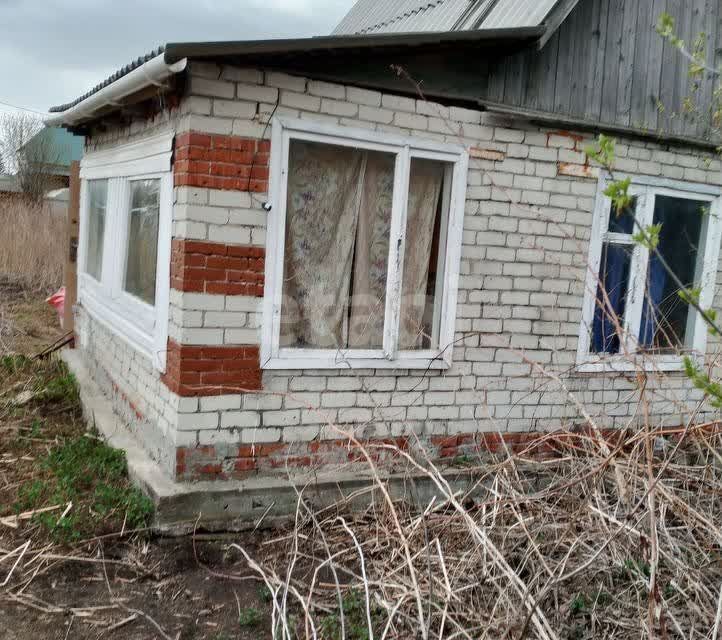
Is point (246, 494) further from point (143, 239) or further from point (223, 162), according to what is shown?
point (143, 239)

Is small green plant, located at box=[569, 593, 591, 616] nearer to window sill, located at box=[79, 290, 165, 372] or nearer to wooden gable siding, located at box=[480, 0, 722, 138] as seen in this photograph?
window sill, located at box=[79, 290, 165, 372]

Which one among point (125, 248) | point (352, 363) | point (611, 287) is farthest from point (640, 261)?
point (125, 248)

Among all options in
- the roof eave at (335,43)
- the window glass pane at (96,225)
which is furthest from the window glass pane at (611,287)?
the window glass pane at (96,225)

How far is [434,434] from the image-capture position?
548 cm

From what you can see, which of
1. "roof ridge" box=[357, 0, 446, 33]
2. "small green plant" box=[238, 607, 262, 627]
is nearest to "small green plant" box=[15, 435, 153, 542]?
"small green plant" box=[238, 607, 262, 627]

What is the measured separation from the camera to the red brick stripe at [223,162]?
15.1ft

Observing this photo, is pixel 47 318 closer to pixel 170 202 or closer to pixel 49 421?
pixel 49 421

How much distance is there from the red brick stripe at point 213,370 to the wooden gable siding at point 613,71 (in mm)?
2523

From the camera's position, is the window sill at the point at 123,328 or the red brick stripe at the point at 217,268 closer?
the red brick stripe at the point at 217,268

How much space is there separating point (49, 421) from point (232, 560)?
3.00 metres

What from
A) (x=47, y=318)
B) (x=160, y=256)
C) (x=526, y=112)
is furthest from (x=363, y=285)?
Result: (x=47, y=318)

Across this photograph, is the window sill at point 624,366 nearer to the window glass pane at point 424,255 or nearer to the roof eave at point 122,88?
the window glass pane at point 424,255

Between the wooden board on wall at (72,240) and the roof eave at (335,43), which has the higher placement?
the roof eave at (335,43)

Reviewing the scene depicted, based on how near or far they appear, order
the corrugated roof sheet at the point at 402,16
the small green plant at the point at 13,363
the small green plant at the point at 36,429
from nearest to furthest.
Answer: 1. the small green plant at the point at 36,429
2. the corrugated roof sheet at the point at 402,16
3. the small green plant at the point at 13,363
